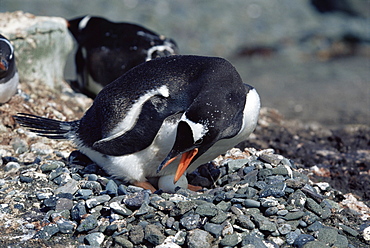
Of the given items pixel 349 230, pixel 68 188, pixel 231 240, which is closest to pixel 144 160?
pixel 68 188

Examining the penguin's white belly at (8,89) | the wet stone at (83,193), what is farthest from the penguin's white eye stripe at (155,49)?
the wet stone at (83,193)

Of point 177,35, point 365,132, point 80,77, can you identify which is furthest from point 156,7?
point 365,132

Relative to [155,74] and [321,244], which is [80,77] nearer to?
[155,74]

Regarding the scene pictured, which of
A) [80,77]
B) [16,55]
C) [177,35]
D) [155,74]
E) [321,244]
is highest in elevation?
[155,74]

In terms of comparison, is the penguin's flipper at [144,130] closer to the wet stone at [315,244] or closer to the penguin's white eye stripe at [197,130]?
the penguin's white eye stripe at [197,130]

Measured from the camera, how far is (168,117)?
3.07 m

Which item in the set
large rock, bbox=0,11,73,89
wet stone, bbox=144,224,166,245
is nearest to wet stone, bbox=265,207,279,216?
wet stone, bbox=144,224,166,245

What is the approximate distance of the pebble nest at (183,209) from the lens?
2.80 m

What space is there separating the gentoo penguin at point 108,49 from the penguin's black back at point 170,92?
2019 millimetres

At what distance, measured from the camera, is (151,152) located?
3.22 meters

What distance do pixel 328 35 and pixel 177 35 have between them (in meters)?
3.80

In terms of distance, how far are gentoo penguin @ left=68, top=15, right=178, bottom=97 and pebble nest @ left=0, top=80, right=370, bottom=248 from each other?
1.86 meters

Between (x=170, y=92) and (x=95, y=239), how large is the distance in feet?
3.34

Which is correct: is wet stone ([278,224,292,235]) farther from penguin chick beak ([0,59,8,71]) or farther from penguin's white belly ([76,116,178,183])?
penguin chick beak ([0,59,8,71])
